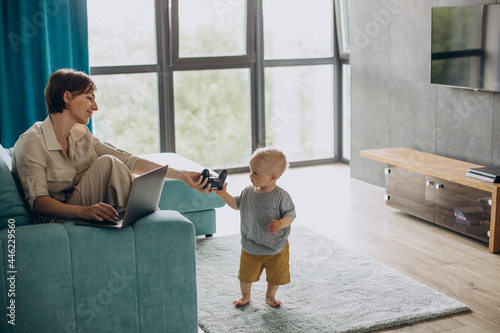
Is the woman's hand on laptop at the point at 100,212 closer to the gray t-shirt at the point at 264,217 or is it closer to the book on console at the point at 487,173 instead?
the gray t-shirt at the point at 264,217

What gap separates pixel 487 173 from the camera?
366 centimetres

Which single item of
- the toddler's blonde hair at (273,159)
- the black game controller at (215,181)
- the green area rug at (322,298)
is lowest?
the green area rug at (322,298)

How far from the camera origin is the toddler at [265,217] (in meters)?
2.75

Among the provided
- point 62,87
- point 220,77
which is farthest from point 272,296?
point 220,77

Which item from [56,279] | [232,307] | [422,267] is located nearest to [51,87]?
[56,279]

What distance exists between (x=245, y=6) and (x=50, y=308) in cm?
428

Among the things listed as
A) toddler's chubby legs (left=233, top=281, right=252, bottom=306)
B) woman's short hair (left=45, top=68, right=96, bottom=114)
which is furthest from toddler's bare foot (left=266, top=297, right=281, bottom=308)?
woman's short hair (left=45, top=68, right=96, bottom=114)

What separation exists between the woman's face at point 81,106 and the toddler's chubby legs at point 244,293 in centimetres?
104

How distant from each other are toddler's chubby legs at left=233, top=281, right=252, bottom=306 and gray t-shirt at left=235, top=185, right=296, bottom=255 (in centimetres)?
20

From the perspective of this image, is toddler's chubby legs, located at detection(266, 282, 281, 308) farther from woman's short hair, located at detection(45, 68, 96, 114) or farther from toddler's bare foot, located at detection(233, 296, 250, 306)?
woman's short hair, located at detection(45, 68, 96, 114)

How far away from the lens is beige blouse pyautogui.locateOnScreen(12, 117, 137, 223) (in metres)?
2.39

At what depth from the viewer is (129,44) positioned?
5547 mm

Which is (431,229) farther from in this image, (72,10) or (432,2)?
(72,10)

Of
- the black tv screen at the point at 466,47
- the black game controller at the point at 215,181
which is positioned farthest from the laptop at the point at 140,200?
the black tv screen at the point at 466,47
